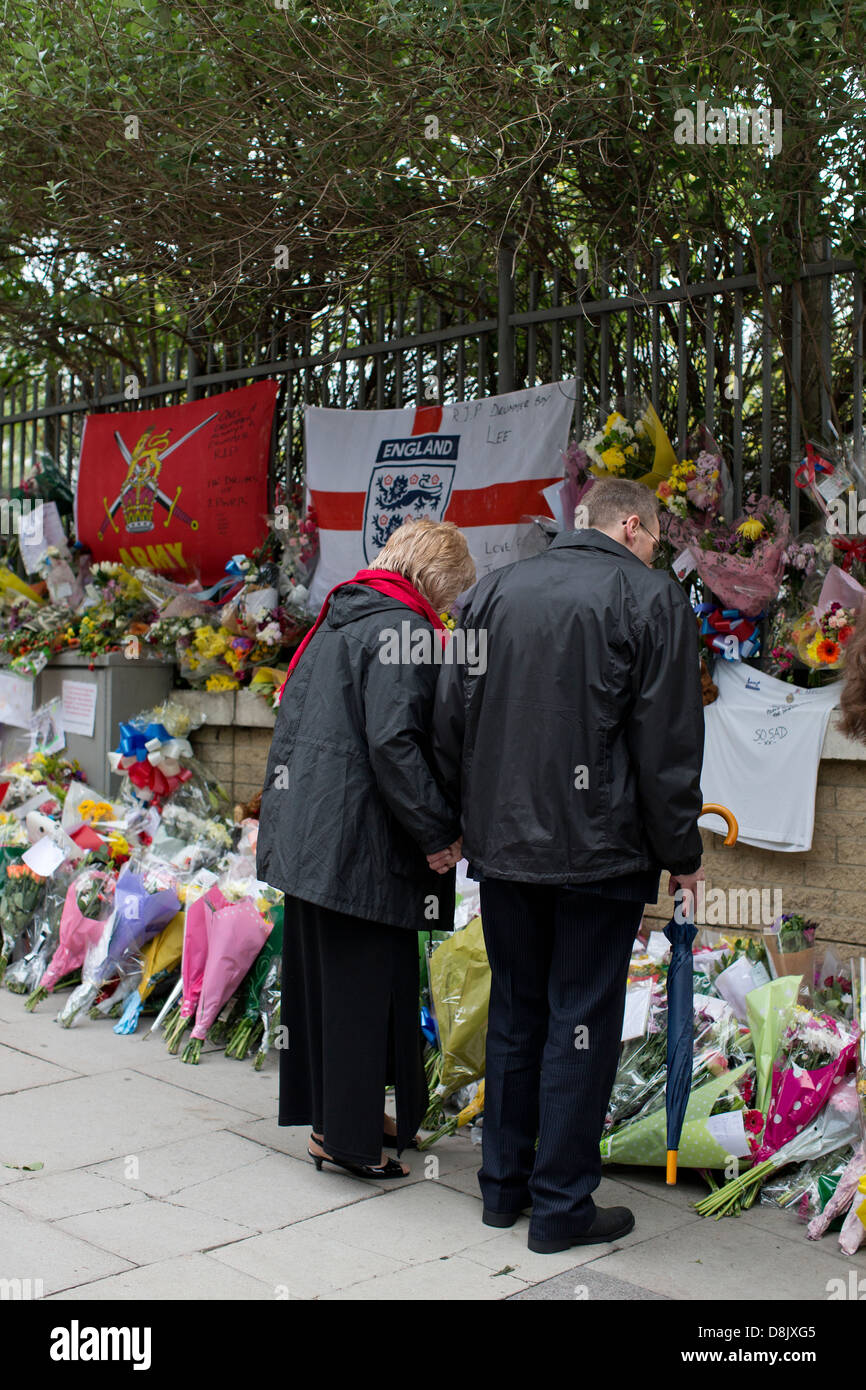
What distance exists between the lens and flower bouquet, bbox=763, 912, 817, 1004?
13.2ft

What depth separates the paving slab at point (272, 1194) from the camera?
325 cm

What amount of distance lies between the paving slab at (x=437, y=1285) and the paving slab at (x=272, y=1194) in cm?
42

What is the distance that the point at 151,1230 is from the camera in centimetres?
312

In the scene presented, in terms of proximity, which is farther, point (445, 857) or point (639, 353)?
point (639, 353)

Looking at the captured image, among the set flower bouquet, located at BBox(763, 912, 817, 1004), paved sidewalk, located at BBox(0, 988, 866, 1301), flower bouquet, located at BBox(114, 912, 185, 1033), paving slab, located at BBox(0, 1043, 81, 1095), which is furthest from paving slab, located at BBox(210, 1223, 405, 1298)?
flower bouquet, located at BBox(114, 912, 185, 1033)

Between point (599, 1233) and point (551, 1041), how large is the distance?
49 centimetres

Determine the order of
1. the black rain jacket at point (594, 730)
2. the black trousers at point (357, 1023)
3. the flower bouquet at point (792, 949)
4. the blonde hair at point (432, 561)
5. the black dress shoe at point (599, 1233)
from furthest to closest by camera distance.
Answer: the flower bouquet at point (792, 949), the blonde hair at point (432, 561), the black trousers at point (357, 1023), the black dress shoe at point (599, 1233), the black rain jacket at point (594, 730)

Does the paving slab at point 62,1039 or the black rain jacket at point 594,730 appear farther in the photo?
the paving slab at point 62,1039

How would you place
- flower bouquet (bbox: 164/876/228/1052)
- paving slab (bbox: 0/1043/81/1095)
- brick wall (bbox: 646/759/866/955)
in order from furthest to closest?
flower bouquet (bbox: 164/876/228/1052) → brick wall (bbox: 646/759/866/955) → paving slab (bbox: 0/1043/81/1095)

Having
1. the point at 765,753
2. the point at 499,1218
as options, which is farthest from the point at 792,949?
the point at 499,1218

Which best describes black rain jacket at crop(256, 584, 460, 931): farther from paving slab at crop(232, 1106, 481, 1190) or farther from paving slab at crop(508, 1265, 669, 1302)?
paving slab at crop(508, 1265, 669, 1302)

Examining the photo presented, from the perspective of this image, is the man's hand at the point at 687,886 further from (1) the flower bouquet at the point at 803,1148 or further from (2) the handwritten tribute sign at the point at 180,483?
(2) the handwritten tribute sign at the point at 180,483

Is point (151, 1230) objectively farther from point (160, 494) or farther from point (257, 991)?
point (160, 494)

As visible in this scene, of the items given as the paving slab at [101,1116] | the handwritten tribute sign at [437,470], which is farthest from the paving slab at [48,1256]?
the handwritten tribute sign at [437,470]
